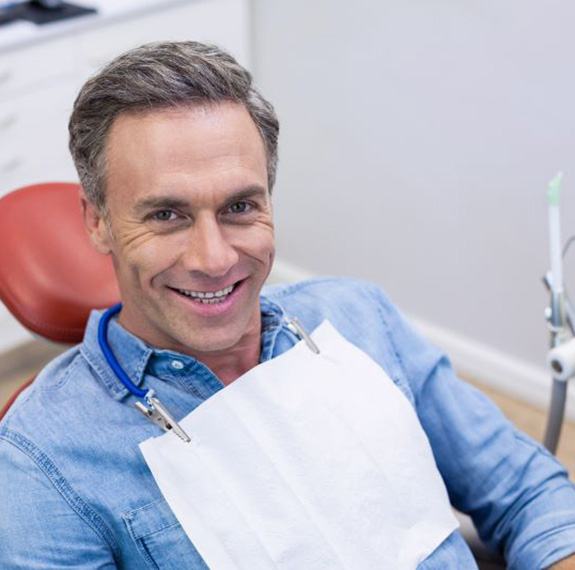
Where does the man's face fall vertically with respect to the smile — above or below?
above

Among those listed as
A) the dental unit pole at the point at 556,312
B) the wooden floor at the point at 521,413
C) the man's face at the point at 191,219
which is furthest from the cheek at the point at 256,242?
the wooden floor at the point at 521,413

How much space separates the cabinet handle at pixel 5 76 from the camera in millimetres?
2311

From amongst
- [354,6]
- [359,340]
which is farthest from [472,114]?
[359,340]

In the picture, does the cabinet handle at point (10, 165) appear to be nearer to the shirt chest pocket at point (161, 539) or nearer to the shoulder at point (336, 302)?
the shoulder at point (336, 302)

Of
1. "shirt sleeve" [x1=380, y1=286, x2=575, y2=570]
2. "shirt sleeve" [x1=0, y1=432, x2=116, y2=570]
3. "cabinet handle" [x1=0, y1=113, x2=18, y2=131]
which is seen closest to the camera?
"shirt sleeve" [x1=0, y1=432, x2=116, y2=570]

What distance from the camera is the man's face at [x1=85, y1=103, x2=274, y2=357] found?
1.12 m

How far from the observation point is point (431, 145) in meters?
2.44

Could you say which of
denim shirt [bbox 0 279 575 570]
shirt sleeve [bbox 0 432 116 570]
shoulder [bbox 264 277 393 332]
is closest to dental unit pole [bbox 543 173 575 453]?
denim shirt [bbox 0 279 575 570]

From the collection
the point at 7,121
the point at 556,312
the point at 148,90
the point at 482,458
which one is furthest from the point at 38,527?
the point at 7,121

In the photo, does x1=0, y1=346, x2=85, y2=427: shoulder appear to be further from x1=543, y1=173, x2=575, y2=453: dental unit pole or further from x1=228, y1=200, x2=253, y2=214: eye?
x1=543, y1=173, x2=575, y2=453: dental unit pole

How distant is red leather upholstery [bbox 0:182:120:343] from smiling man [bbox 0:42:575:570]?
16 centimetres

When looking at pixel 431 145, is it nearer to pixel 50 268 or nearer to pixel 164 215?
pixel 50 268

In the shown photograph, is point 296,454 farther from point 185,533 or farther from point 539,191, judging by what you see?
point 539,191

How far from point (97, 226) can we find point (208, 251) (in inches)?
6.8
